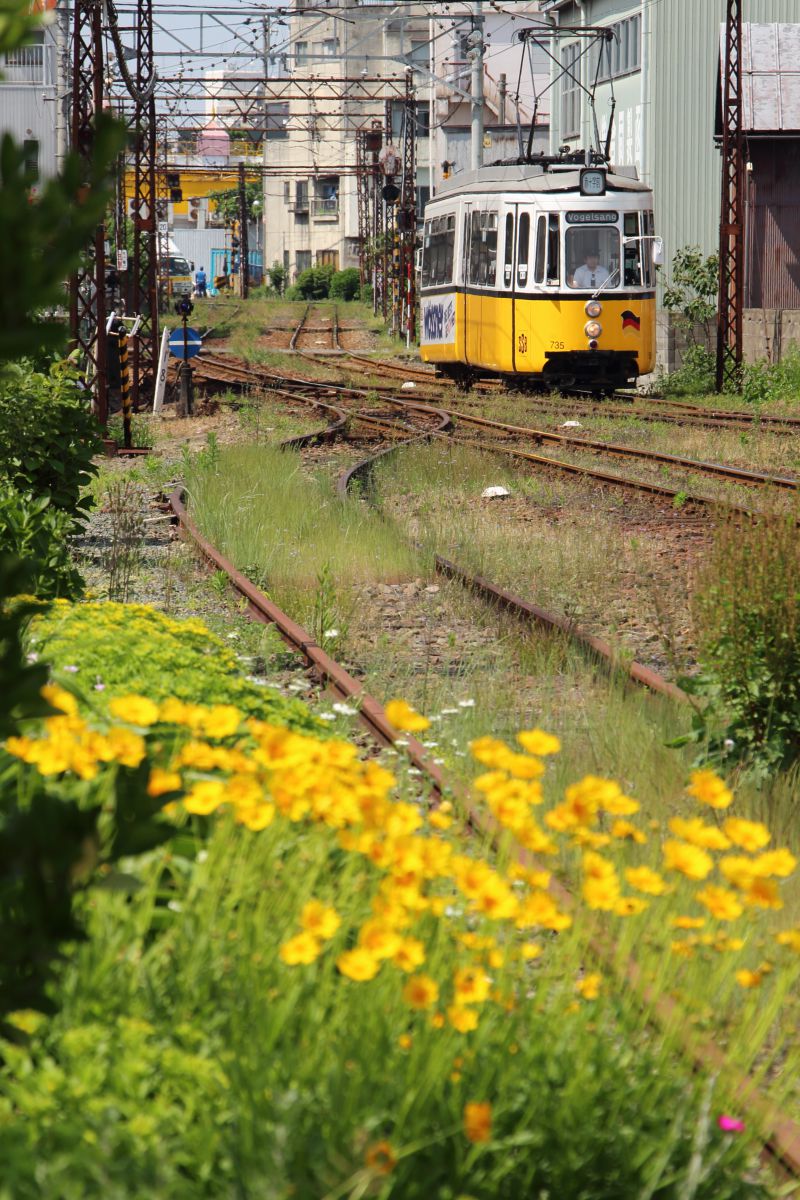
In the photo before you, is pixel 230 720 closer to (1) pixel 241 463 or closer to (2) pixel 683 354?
(1) pixel 241 463

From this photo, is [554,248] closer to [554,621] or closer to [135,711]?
[554,621]

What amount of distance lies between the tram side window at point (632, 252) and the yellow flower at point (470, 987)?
2154 cm

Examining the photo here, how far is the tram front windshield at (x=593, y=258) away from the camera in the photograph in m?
23.0

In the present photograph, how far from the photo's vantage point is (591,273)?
23156 mm

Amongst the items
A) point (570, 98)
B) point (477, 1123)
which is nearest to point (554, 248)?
point (570, 98)

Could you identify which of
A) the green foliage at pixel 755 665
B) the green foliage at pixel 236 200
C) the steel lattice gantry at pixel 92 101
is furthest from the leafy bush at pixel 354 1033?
the green foliage at pixel 236 200

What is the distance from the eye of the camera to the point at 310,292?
9288 centimetres

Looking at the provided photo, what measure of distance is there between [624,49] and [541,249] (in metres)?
13.8

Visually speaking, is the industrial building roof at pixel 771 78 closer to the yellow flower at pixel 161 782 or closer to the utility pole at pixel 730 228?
the utility pole at pixel 730 228

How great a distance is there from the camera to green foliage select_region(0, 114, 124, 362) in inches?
76.6

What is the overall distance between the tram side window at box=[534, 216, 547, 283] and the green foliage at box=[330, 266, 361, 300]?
66840 mm

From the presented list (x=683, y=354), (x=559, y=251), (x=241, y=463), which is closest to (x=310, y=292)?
(x=683, y=354)

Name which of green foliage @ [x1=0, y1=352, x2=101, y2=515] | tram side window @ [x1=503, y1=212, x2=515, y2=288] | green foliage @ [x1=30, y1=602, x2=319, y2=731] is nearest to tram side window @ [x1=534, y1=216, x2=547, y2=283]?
tram side window @ [x1=503, y1=212, x2=515, y2=288]

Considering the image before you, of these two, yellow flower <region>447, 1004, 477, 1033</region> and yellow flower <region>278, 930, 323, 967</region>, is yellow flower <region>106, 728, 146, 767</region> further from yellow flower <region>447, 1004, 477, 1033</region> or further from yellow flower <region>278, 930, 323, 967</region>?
yellow flower <region>447, 1004, 477, 1033</region>
